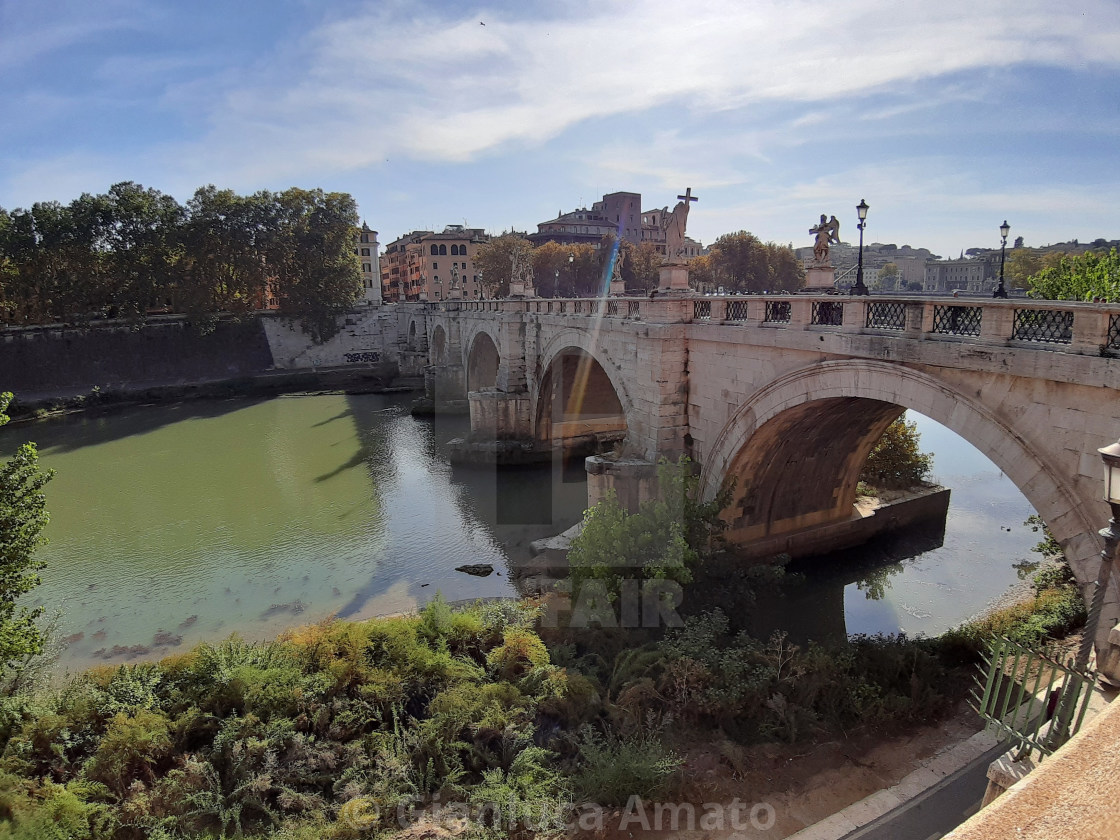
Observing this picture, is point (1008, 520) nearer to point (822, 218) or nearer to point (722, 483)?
point (722, 483)

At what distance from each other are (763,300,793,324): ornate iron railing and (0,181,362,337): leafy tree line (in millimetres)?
40842

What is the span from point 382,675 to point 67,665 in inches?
278

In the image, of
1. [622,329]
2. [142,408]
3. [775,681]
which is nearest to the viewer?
[775,681]

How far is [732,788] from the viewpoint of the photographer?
6.52 m

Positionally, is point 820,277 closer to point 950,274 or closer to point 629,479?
point 629,479

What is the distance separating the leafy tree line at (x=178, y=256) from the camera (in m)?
37.4

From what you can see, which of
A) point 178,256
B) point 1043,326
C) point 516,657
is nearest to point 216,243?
point 178,256

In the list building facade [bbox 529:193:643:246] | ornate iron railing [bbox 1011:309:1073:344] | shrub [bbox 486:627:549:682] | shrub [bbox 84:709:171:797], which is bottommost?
shrub [bbox 84:709:171:797]

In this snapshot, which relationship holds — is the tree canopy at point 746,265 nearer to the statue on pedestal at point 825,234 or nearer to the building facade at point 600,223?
the building facade at point 600,223

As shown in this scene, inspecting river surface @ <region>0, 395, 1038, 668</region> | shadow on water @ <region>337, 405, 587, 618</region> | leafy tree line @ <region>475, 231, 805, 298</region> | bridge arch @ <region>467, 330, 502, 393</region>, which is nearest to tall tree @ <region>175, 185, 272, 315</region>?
leafy tree line @ <region>475, 231, 805, 298</region>

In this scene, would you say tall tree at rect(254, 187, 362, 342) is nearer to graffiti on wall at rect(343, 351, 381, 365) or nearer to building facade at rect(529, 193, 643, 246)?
graffiti on wall at rect(343, 351, 381, 365)

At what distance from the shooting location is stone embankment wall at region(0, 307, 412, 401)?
126 ft

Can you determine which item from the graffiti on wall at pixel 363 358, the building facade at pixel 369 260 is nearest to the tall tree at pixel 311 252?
the graffiti on wall at pixel 363 358

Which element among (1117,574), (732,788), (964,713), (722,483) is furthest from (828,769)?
(722,483)
